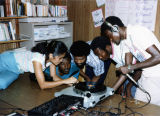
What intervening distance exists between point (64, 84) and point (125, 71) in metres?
0.60

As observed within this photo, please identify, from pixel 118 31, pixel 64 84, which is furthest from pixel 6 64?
pixel 118 31

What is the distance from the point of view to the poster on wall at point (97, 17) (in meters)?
2.94

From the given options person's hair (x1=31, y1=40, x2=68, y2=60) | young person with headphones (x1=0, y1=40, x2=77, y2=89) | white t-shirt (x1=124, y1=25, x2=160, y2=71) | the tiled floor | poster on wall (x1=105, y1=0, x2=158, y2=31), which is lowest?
the tiled floor

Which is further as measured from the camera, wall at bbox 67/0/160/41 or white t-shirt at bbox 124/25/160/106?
wall at bbox 67/0/160/41

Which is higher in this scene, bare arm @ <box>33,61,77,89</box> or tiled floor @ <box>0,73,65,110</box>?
bare arm @ <box>33,61,77,89</box>

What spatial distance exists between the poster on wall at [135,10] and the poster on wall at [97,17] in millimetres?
109

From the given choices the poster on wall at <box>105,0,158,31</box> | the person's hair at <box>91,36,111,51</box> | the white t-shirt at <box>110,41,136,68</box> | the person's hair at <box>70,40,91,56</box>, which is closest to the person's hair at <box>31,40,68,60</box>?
the person's hair at <box>70,40,91,56</box>

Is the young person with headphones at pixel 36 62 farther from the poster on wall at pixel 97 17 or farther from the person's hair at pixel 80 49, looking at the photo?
the poster on wall at pixel 97 17

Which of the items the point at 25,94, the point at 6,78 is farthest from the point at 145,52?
the point at 6,78

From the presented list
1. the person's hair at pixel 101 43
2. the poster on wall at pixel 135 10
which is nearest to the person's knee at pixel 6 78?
the person's hair at pixel 101 43

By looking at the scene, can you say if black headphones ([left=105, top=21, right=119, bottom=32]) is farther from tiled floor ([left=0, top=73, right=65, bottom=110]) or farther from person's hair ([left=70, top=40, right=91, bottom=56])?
tiled floor ([left=0, top=73, right=65, bottom=110])

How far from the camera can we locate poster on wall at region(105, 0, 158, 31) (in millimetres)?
2420

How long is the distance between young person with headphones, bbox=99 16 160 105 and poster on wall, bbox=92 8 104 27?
4.30 feet

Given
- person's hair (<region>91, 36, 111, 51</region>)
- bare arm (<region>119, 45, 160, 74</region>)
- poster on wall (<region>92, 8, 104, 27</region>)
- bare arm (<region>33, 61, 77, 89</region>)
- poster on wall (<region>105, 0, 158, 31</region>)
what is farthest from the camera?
poster on wall (<region>92, 8, 104, 27</region>)
